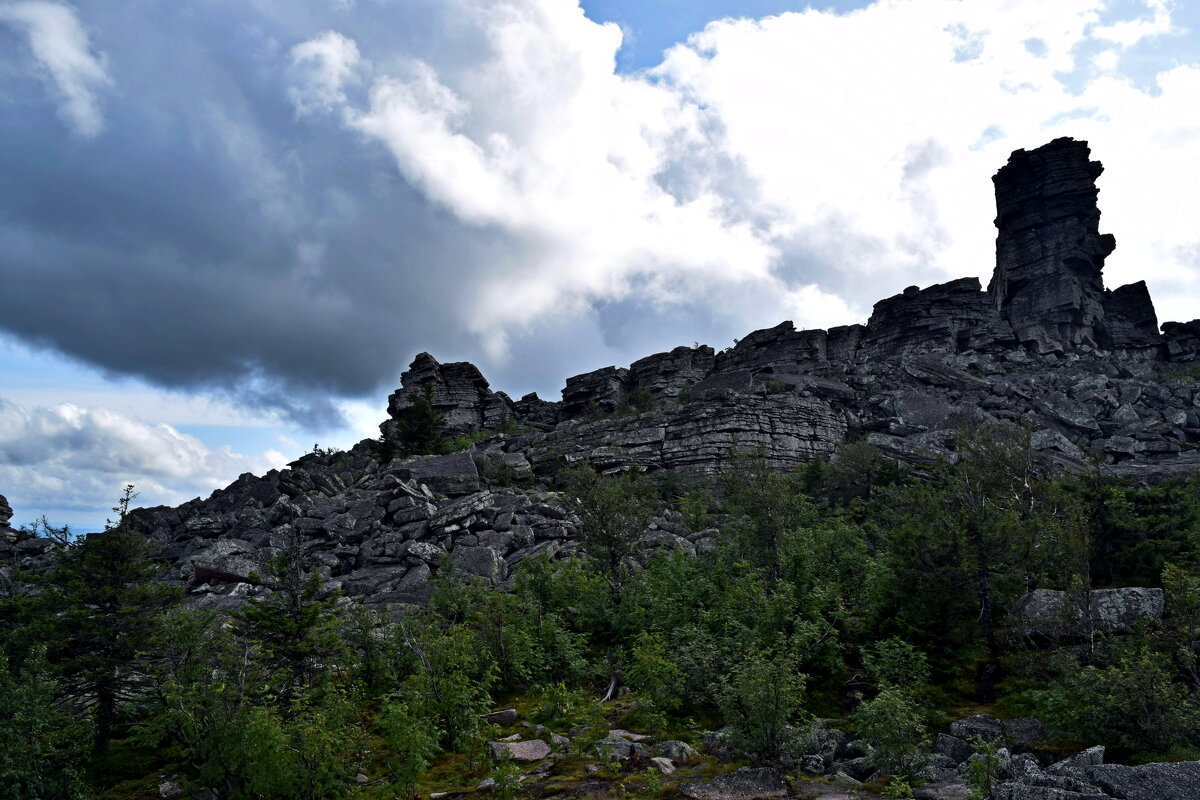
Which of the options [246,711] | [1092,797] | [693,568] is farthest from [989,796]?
[693,568]

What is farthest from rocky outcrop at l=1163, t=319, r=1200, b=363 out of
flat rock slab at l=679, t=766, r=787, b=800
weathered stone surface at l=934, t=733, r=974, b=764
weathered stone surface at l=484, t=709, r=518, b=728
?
weathered stone surface at l=484, t=709, r=518, b=728

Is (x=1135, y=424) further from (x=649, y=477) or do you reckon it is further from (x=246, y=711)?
(x=246, y=711)

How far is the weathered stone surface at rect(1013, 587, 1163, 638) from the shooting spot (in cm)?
1510

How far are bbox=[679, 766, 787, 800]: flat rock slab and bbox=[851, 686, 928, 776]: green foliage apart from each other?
1.91m

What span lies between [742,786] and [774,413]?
48448 mm

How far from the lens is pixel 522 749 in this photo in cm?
1369

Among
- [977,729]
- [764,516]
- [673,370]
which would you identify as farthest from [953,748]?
[673,370]

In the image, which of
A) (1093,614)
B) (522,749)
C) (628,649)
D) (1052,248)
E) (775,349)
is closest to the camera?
(522,749)

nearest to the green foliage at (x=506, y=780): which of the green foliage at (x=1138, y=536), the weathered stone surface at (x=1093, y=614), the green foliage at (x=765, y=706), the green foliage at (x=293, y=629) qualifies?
the green foliage at (x=765, y=706)

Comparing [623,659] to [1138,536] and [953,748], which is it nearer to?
[953,748]

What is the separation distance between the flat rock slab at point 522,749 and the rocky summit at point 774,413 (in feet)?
27.3

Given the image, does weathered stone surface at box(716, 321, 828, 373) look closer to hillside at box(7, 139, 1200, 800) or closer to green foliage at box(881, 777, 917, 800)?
hillside at box(7, 139, 1200, 800)

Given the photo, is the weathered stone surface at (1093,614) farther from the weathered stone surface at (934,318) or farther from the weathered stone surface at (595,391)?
the weathered stone surface at (934,318)

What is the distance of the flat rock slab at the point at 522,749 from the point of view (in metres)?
13.2
